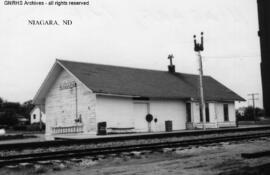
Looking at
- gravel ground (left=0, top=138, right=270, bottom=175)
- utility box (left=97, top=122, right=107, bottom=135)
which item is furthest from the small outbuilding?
gravel ground (left=0, top=138, right=270, bottom=175)

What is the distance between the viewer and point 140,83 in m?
28.8

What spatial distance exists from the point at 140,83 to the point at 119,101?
158 inches

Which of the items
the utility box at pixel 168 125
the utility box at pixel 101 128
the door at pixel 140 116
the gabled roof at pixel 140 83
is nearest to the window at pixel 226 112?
the gabled roof at pixel 140 83

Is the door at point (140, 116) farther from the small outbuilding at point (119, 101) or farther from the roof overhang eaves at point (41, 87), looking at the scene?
the roof overhang eaves at point (41, 87)

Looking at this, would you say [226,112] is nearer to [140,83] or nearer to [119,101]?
[140,83]

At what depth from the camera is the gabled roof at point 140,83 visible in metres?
25.3

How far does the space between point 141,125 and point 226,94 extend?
37.7ft

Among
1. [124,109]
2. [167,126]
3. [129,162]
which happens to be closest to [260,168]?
[129,162]

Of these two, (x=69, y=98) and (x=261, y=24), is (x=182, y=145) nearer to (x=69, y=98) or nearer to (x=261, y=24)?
(x=261, y=24)

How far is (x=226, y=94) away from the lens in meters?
34.8

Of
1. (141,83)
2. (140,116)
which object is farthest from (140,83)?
(140,116)

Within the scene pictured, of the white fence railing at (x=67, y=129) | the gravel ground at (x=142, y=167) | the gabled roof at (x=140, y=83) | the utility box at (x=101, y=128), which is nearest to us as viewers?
the gravel ground at (x=142, y=167)

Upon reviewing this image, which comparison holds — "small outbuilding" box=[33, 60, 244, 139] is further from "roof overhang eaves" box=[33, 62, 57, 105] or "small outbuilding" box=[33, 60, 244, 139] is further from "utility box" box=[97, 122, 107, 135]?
"utility box" box=[97, 122, 107, 135]

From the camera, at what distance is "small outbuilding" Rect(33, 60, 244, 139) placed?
→ 972 inches
